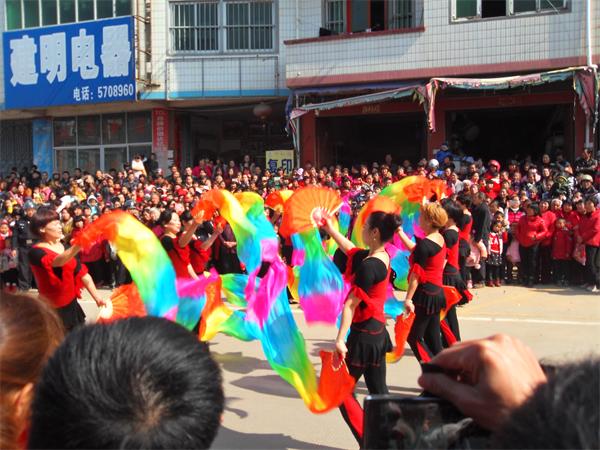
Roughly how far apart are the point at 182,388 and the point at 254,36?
1830 cm

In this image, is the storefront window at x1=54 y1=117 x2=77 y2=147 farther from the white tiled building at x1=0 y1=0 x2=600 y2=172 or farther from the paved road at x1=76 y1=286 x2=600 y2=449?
the paved road at x1=76 y1=286 x2=600 y2=449

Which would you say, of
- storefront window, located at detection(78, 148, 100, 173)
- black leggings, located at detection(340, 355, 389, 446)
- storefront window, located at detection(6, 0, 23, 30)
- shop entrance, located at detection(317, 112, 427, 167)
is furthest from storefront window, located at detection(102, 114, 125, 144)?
black leggings, located at detection(340, 355, 389, 446)

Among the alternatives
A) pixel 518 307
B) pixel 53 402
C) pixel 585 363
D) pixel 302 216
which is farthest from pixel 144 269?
pixel 518 307

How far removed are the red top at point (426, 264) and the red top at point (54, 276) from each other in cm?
282

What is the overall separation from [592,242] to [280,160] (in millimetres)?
9210

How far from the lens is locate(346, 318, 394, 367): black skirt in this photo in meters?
4.10

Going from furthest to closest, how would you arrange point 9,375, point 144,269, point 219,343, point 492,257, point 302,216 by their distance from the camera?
point 492,257
point 219,343
point 302,216
point 144,269
point 9,375

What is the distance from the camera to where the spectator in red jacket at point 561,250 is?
1068 cm

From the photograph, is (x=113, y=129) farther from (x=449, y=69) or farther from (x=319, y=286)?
(x=319, y=286)

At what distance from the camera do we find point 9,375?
1.54 meters

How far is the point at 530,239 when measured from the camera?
1087 centimetres

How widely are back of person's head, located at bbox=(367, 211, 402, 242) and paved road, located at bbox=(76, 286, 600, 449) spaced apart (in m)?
1.25

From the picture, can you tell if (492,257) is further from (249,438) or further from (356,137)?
(356,137)

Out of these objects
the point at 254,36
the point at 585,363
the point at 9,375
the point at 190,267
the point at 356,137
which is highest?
the point at 254,36
